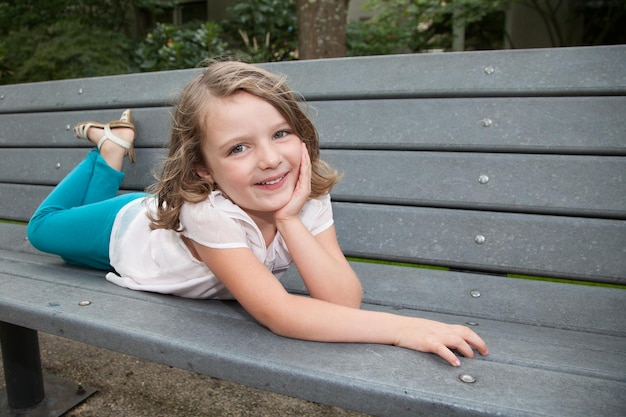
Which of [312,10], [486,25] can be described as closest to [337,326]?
[312,10]

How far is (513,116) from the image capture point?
1.83 metres

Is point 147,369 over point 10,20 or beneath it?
beneath

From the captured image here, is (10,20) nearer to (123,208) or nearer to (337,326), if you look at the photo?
(123,208)

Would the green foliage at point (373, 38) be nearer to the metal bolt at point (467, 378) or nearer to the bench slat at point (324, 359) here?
the bench slat at point (324, 359)

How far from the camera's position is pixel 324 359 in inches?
45.8

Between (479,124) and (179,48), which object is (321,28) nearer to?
(179,48)

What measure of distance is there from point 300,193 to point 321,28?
117 inches

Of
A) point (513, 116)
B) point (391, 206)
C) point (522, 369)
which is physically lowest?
point (522, 369)

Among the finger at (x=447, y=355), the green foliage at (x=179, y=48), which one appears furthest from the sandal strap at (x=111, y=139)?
the green foliage at (x=179, y=48)

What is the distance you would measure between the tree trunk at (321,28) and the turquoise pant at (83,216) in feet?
7.69

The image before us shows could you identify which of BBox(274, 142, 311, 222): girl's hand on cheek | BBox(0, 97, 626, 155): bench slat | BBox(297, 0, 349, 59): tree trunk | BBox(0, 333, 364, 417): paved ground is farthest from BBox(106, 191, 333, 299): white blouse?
BBox(297, 0, 349, 59): tree trunk

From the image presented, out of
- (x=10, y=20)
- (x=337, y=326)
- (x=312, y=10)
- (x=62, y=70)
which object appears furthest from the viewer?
(x=10, y=20)

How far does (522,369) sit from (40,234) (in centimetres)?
184

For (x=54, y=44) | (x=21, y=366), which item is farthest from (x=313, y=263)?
(x=54, y=44)
